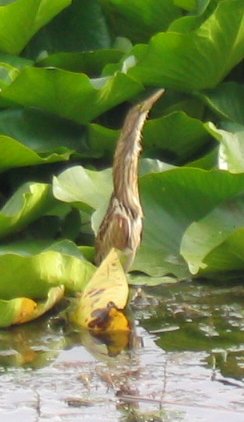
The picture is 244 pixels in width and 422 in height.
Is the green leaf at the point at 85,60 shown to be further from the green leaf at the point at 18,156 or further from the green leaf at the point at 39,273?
the green leaf at the point at 39,273

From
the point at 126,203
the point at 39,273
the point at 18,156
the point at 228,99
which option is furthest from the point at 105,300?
the point at 228,99

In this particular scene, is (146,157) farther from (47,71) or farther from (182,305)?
(182,305)

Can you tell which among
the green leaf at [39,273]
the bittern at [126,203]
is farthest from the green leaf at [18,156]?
the green leaf at [39,273]

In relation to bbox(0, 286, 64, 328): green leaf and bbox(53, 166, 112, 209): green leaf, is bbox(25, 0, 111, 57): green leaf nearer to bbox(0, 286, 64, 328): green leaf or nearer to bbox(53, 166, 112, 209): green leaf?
bbox(53, 166, 112, 209): green leaf

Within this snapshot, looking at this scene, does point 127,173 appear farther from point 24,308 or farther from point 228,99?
point 228,99

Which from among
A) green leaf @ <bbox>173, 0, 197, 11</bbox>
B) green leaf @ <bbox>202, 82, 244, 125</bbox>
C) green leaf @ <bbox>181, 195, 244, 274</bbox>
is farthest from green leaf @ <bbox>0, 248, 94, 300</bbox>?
green leaf @ <bbox>173, 0, 197, 11</bbox>

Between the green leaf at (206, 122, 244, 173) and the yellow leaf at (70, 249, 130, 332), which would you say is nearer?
the yellow leaf at (70, 249, 130, 332)

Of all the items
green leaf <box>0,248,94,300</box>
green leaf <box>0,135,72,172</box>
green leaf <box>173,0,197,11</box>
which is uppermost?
green leaf <box>173,0,197,11</box>

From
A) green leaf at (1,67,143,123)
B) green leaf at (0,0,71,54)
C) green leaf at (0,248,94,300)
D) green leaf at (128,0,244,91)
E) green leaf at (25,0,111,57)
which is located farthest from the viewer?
green leaf at (25,0,111,57)
